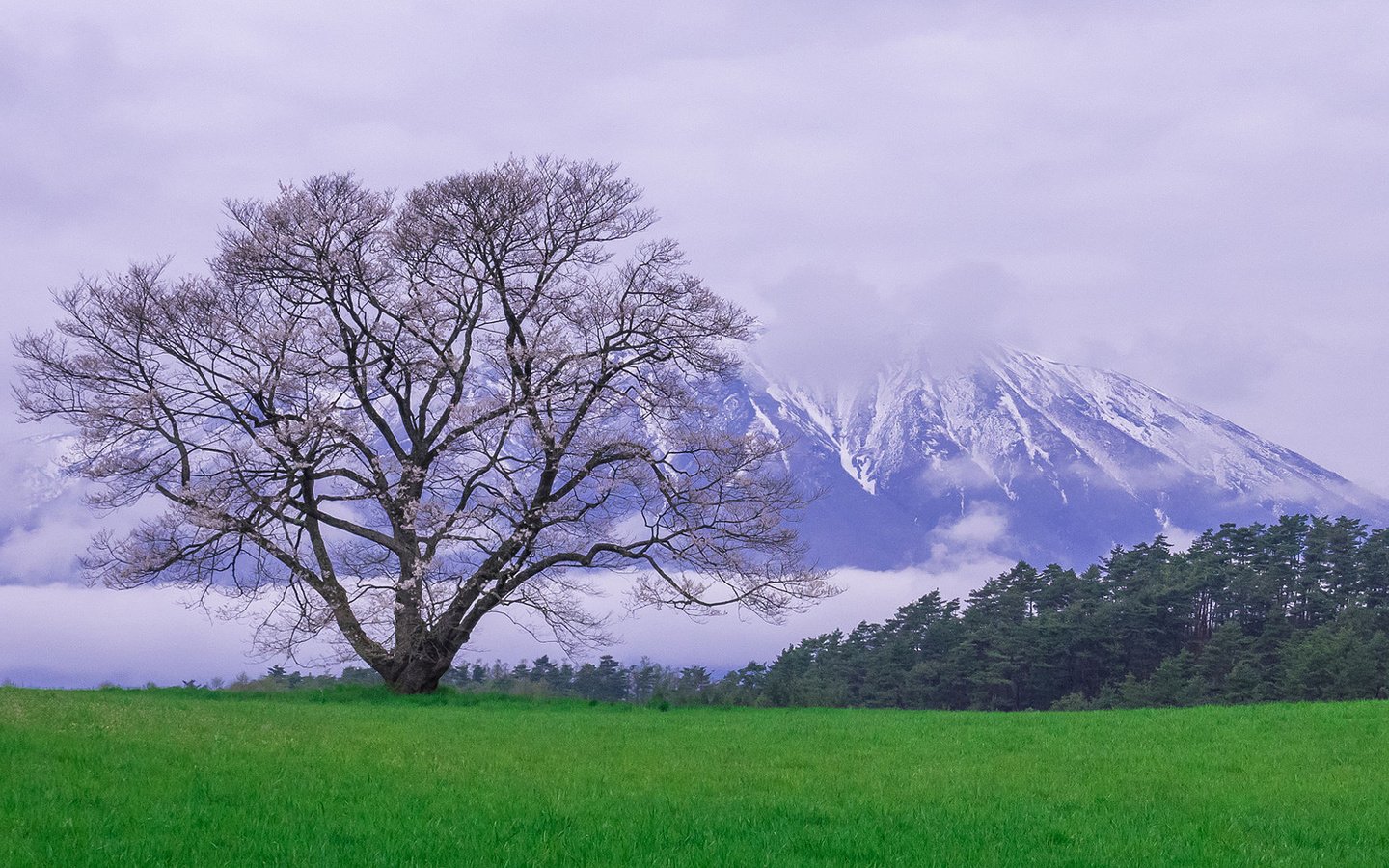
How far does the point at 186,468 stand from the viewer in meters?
31.0

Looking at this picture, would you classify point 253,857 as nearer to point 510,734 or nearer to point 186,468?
point 510,734

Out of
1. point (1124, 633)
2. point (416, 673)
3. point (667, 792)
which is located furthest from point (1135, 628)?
point (667, 792)

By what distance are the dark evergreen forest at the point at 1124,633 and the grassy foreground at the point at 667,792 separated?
40905 millimetres

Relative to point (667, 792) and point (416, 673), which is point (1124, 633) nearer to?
point (416, 673)

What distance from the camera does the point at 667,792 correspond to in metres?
12.9

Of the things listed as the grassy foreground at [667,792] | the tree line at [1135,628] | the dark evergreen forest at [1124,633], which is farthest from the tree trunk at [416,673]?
the tree line at [1135,628]

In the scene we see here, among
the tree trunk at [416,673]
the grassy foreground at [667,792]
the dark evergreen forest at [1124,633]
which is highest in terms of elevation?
the dark evergreen forest at [1124,633]

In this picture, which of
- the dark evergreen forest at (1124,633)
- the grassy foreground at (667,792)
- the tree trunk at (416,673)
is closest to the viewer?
the grassy foreground at (667,792)

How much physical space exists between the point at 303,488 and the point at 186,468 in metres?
3.17

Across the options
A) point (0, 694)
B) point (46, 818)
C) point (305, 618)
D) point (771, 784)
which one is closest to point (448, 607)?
point (305, 618)

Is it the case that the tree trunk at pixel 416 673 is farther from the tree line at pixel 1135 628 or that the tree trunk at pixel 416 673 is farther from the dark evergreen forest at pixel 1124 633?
the tree line at pixel 1135 628

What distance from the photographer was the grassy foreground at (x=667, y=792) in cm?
969

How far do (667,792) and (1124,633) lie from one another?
58.6m

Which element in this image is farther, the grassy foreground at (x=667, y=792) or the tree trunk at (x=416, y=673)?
the tree trunk at (x=416, y=673)
